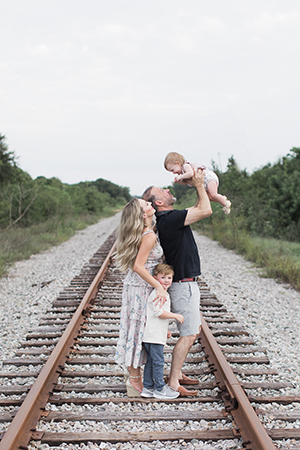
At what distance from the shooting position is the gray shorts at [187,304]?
336 cm

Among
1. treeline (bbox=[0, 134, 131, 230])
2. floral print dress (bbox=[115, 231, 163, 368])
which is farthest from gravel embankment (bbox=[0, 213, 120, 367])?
treeline (bbox=[0, 134, 131, 230])

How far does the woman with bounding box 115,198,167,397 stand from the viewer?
3.18m

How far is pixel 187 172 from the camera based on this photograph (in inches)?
125

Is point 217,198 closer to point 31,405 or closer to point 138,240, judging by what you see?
point 138,240

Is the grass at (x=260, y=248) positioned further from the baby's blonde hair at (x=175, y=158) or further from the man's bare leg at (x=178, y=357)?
the baby's blonde hair at (x=175, y=158)

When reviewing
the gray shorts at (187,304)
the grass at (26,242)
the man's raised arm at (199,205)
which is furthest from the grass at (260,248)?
the grass at (26,242)

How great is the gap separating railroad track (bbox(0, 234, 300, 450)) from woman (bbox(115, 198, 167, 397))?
353 millimetres

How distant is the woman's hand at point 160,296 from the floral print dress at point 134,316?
0.15m

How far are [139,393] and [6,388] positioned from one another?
4.09ft

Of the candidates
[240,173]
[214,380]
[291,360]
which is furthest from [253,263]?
[240,173]

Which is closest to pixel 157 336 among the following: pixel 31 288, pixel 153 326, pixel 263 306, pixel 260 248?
pixel 153 326

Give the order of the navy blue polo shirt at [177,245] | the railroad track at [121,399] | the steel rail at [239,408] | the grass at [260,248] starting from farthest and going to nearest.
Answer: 1. the grass at [260,248]
2. the navy blue polo shirt at [177,245]
3. the railroad track at [121,399]
4. the steel rail at [239,408]

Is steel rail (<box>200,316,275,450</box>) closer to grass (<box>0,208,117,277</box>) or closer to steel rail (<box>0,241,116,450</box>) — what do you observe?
steel rail (<box>0,241,116,450</box>)

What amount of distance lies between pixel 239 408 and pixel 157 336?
0.86 metres
